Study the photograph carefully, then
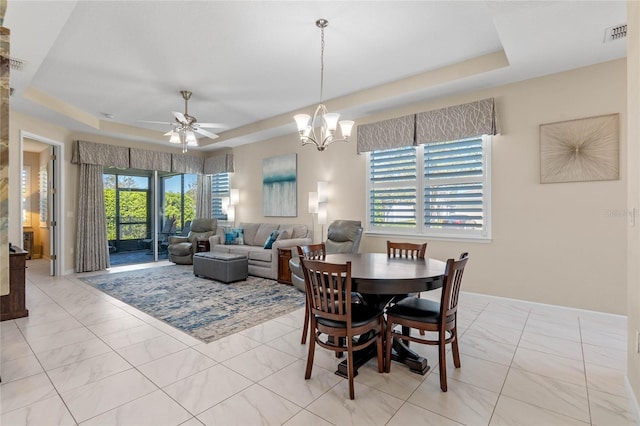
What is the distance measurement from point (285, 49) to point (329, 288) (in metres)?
2.72

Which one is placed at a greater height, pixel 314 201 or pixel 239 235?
pixel 314 201

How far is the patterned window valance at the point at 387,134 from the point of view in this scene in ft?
Answer: 15.3

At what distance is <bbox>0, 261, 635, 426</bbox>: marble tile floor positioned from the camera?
1855mm

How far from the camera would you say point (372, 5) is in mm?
2754

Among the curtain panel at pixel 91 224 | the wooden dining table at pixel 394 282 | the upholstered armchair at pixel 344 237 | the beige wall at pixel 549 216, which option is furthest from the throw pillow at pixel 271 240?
the curtain panel at pixel 91 224

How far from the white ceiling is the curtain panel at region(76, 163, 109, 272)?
1.43 meters

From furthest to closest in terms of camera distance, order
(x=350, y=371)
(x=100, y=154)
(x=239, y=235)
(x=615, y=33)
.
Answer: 1. (x=239, y=235)
2. (x=100, y=154)
3. (x=615, y=33)
4. (x=350, y=371)

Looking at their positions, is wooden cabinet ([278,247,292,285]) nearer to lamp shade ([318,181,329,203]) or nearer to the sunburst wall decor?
lamp shade ([318,181,329,203])

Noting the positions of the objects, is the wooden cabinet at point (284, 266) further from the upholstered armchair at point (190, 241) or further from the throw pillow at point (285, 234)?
the upholstered armchair at point (190, 241)

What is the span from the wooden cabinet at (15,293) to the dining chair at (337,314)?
355cm

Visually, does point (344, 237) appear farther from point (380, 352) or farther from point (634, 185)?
point (634, 185)

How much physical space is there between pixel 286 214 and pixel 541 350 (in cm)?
487

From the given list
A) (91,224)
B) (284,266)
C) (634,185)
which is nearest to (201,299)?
(284,266)

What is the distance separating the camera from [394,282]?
2.08 metres
